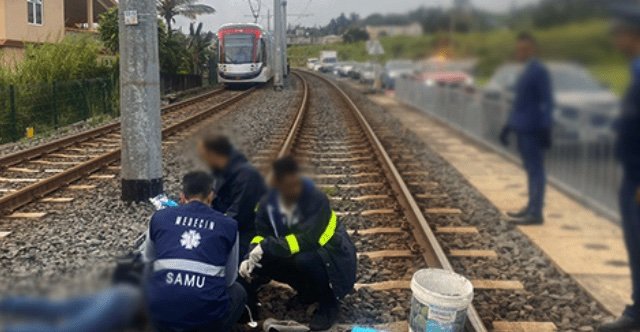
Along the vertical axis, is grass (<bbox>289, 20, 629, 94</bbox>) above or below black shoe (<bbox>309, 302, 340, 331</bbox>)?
above

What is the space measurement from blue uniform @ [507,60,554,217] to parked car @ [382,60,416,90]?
2.07 feet

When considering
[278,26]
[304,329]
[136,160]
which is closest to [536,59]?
[304,329]

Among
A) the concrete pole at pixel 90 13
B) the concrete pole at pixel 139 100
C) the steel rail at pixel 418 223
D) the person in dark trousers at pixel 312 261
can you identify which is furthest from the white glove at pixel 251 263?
the concrete pole at pixel 90 13

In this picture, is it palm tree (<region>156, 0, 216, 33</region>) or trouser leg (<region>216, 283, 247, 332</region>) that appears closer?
palm tree (<region>156, 0, 216, 33</region>)

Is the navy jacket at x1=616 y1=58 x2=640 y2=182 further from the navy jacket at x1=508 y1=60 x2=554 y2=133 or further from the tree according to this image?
the tree

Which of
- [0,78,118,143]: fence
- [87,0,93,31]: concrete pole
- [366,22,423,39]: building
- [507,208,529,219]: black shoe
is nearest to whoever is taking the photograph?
[507,208,529,219]: black shoe

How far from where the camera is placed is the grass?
33.7 inches

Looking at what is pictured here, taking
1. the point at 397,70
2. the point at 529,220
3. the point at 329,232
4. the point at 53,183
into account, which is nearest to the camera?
the point at 529,220

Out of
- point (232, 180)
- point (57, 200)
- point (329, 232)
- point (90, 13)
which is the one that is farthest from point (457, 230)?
point (90, 13)

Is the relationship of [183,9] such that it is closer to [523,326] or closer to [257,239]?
[257,239]

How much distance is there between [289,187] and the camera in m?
1.74

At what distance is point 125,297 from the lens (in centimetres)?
93

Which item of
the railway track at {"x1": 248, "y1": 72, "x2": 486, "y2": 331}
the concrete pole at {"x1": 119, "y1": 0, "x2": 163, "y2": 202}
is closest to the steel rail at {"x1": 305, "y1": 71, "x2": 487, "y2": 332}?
the railway track at {"x1": 248, "y1": 72, "x2": 486, "y2": 331}

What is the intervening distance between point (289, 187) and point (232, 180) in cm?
45
